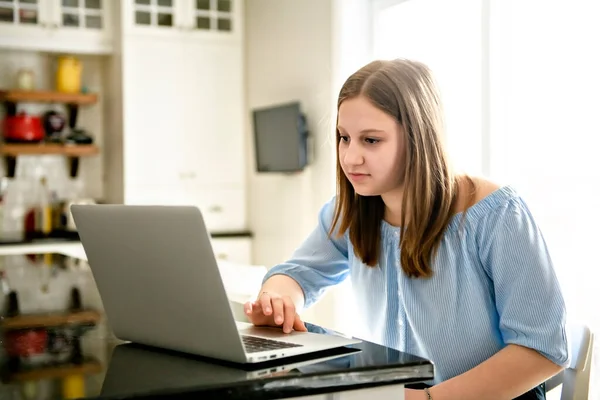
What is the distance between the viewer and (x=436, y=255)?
151 cm

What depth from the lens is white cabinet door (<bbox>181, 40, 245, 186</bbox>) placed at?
4.79 m

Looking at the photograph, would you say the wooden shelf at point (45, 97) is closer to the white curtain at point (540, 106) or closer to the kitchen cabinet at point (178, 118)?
the kitchen cabinet at point (178, 118)

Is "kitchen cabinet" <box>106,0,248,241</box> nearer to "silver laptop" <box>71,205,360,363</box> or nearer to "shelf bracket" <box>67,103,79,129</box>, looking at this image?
"shelf bracket" <box>67,103,79,129</box>

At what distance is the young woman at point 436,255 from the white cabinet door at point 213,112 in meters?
3.25

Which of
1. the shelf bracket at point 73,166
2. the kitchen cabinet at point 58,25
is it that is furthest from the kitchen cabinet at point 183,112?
the shelf bracket at point 73,166

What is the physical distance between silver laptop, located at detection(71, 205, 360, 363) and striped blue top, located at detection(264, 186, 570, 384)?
0.46 meters

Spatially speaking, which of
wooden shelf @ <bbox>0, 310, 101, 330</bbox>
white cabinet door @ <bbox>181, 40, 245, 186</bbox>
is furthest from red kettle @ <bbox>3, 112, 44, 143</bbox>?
wooden shelf @ <bbox>0, 310, 101, 330</bbox>

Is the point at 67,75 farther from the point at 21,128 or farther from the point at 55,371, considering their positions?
the point at 55,371

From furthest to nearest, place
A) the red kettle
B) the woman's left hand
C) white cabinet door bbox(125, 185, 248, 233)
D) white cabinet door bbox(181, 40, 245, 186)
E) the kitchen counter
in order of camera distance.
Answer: white cabinet door bbox(181, 40, 245, 186)
white cabinet door bbox(125, 185, 248, 233)
the red kettle
the woman's left hand
the kitchen counter

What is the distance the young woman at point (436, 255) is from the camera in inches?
54.9

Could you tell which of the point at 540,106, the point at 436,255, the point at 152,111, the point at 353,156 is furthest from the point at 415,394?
the point at 152,111

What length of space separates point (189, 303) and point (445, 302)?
0.68 m

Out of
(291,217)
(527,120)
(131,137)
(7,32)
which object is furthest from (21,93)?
(527,120)

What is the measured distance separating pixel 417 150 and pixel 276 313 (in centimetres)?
47
